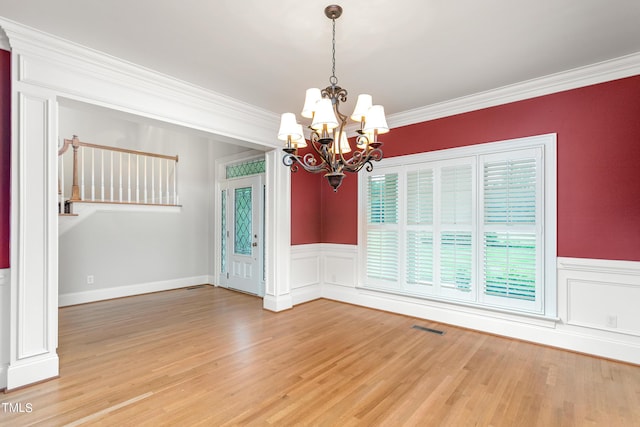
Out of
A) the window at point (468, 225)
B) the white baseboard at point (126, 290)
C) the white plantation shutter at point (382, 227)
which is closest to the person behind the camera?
the window at point (468, 225)

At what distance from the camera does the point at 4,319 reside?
2.52 meters

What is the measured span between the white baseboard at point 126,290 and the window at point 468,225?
3568 millimetres

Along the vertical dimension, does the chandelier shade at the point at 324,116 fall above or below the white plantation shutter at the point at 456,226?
above

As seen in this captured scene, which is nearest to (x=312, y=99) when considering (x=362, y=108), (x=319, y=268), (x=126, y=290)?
(x=362, y=108)

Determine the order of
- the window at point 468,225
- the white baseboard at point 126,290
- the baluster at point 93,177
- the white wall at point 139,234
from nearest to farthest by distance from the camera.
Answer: the window at point 468,225 → the white baseboard at point 126,290 → the white wall at point 139,234 → the baluster at point 93,177

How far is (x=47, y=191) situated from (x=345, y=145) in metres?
2.52

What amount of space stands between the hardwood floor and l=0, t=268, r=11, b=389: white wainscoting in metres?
0.20

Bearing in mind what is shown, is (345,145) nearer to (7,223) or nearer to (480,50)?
(480,50)

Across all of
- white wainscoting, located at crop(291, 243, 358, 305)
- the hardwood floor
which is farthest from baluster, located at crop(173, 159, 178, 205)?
white wainscoting, located at crop(291, 243, 358, 305)

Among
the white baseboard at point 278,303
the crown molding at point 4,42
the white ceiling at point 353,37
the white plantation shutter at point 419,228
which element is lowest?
the white baseboard at point 278,303

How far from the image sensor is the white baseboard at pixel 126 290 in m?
4.89

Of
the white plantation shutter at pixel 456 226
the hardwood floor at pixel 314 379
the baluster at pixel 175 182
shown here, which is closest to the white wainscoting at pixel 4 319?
the hardwood floor at pixel 314 379

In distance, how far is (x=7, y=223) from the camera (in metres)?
2.55

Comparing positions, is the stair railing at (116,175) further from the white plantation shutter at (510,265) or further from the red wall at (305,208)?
the white plantation shutter at (510,265)
